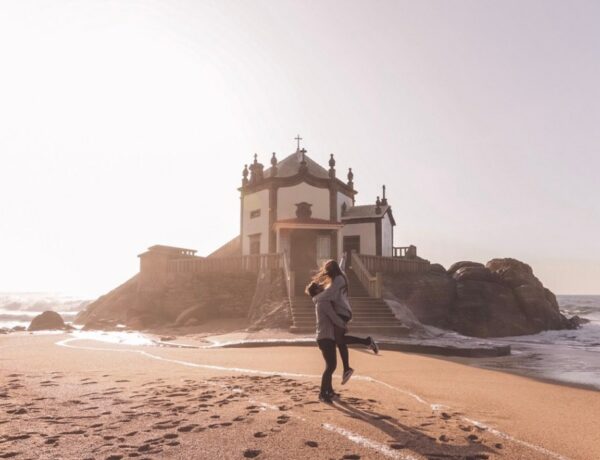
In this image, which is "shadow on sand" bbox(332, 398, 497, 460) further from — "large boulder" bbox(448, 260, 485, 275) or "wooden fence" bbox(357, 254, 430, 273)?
"large boulder" bbox(448, 260, 485, 275)

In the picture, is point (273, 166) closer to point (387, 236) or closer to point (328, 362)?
point (387, 236)

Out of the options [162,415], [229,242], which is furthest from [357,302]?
[229,242]

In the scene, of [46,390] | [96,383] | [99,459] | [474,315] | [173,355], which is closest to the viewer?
[99,459]

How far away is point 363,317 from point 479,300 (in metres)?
13.0

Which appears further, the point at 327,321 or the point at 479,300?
the point at 479,300

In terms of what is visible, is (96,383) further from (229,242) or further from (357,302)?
(229,242)

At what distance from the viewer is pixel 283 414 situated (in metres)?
4.98

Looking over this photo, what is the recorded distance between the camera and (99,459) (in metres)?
3.68

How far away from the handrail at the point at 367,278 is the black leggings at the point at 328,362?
46.2 ft

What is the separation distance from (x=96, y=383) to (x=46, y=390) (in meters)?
0.68

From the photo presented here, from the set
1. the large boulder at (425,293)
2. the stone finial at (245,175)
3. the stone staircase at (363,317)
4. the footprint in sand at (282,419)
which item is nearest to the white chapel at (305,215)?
the stone finial at (245,175)

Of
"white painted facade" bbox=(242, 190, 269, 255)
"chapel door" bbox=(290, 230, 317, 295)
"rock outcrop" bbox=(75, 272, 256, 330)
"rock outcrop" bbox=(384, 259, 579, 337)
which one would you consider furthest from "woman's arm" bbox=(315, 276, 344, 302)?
"white painted facade" bbox=(242, 190, 269, 255)

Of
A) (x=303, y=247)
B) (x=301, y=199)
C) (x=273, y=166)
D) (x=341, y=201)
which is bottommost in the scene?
(x=303, y=247)

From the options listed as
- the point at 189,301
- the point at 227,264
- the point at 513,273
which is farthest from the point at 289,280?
the point at 513,273
